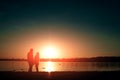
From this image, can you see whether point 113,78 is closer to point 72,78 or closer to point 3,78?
point 72,78

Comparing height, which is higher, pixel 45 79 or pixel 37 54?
pixel 37 54

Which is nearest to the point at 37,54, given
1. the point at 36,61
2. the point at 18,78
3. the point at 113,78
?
the point at 36,61

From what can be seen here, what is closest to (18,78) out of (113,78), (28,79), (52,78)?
(28,79)

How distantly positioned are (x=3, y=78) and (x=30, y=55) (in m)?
8.37

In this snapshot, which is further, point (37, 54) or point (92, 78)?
point (37, 54)

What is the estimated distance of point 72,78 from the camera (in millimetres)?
22969

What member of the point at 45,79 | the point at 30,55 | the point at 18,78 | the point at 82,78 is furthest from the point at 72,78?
the point at 30,55

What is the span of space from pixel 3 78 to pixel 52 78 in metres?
3.73

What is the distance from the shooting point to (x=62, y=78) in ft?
75.0

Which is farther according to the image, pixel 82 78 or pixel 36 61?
pixel 36 61

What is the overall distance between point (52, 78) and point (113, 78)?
4609 mm

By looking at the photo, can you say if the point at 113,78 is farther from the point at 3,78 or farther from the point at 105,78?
the point at 3,78

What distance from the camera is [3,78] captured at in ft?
74.8

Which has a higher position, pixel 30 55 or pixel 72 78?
pixel 30 55
